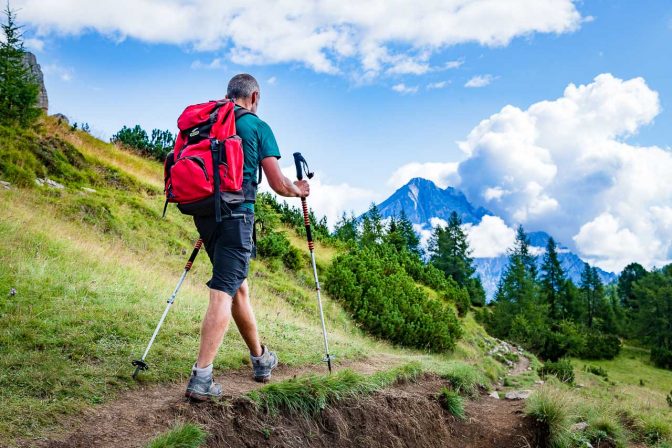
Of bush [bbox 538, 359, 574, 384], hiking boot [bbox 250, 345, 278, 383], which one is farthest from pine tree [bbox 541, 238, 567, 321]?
hiking boot [bbox 250, 345, 278, 383]

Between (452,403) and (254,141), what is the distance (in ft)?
16.5

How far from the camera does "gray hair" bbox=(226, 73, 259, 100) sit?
4680 millimetres

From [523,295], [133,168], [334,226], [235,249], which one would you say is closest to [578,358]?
[523,295]

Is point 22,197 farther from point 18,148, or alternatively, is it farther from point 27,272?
point 27,272

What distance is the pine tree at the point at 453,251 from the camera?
61.8 metres

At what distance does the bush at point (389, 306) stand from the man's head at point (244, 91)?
12.2 metres

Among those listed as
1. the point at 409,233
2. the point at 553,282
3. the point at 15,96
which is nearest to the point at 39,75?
the point at 15,96

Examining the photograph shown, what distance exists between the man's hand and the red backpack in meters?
0.70

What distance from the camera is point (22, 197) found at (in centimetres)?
1292

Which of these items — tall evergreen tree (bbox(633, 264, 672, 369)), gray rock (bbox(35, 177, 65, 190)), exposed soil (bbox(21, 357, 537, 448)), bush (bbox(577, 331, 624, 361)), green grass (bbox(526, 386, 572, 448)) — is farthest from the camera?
tall evergreen tree (bbox(633, 264, 672, 369))

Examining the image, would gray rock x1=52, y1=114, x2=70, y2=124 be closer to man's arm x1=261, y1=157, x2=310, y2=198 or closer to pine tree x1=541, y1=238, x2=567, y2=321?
man's arm x1=261, y1=157, x2=310, y2=198

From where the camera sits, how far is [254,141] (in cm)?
450

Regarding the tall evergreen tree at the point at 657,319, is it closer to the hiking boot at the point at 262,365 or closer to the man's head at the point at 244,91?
the hiking boot at the point at 262,365

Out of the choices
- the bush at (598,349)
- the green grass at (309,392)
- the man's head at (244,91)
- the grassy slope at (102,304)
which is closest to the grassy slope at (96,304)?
the grassy slope at (102,304)
